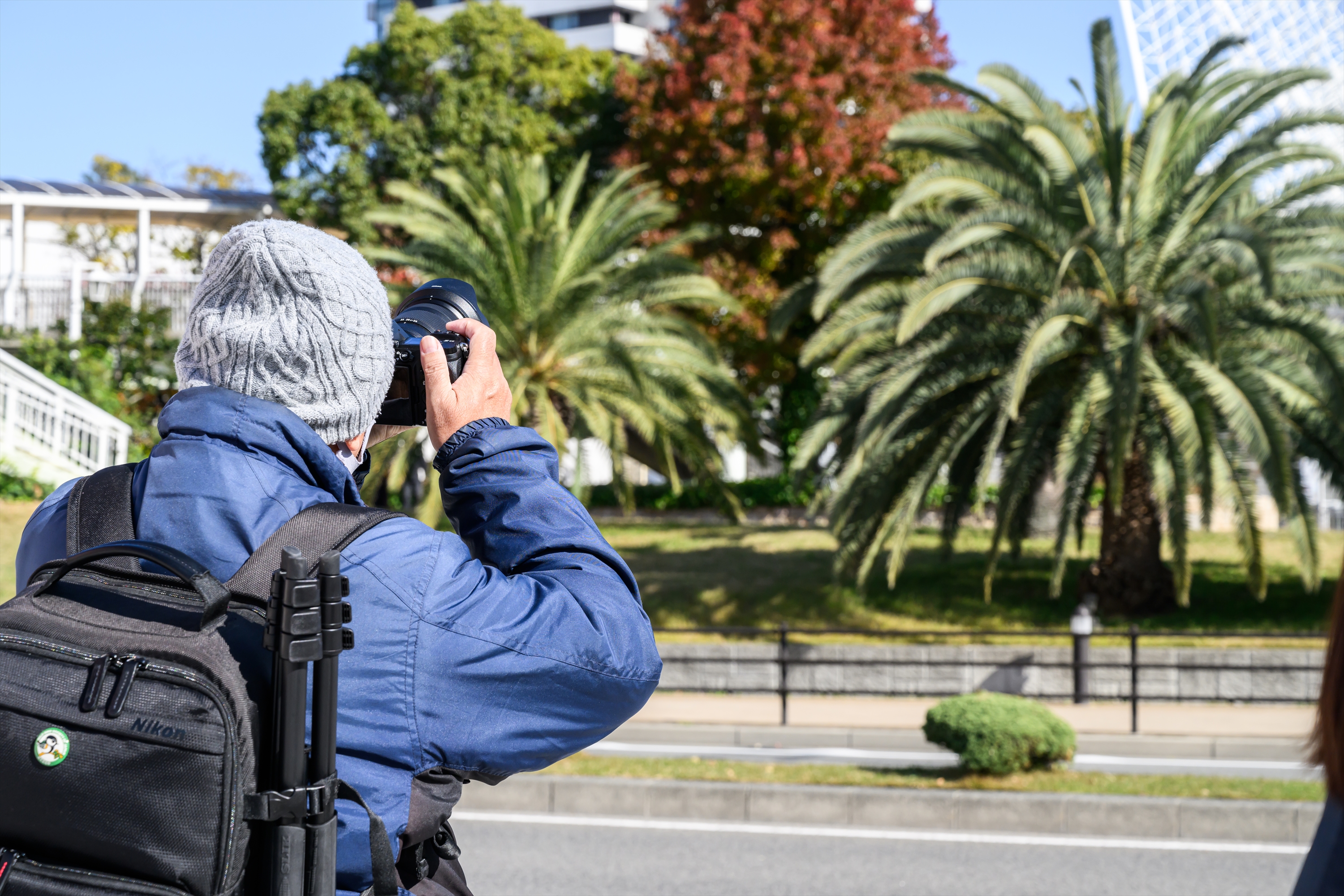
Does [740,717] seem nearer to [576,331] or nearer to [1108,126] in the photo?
[576,331]

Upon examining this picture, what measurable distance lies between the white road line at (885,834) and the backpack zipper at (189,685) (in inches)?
261

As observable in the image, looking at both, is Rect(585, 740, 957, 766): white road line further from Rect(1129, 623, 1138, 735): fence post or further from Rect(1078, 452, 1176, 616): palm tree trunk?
Rect(1078, 452, 1176, 616): palm tree trunk

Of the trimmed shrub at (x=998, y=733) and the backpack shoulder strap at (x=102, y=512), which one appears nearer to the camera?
the backpack shoulder strap at (x=102, y=512)

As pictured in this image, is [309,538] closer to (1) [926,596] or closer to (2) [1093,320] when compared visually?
(2) [1093,320]

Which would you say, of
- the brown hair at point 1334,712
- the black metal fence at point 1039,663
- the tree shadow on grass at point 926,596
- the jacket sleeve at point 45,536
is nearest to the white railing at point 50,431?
the tree shadow on grass at point 926,596

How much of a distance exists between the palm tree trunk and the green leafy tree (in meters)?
14.8

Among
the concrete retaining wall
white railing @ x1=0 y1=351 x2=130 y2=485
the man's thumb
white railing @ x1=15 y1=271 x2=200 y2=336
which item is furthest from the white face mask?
white railing @ x1=15 y1=271 x2=200 y2=336

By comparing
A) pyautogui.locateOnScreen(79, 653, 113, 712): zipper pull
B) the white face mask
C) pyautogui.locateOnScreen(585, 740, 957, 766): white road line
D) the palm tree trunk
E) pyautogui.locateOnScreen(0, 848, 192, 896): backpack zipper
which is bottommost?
pyautogui.locateOnScreen(585, 740, 957, 766): white road line

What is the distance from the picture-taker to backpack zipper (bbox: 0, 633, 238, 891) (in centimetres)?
127

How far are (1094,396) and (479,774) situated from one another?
12.3 metres

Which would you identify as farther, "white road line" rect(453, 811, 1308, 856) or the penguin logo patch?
"white road line" rect(453, 811, 1308, 856)

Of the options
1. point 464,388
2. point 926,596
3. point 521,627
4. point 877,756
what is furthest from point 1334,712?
point 926,596

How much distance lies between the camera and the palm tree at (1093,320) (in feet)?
41.1

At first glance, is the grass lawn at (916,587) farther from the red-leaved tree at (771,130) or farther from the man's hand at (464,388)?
the man's hand at (464,388)
